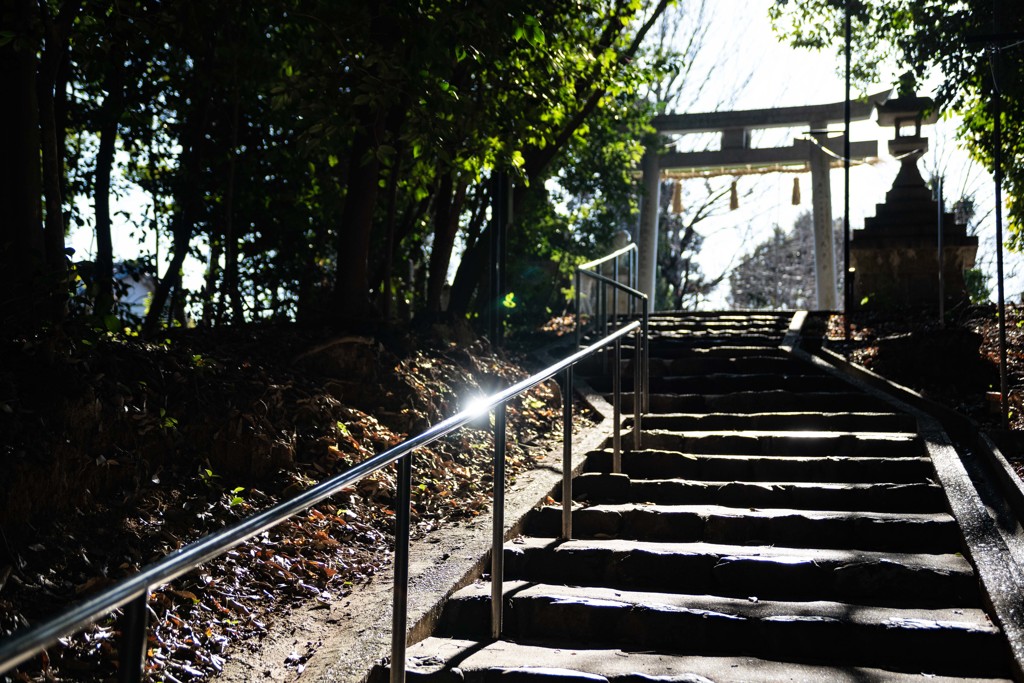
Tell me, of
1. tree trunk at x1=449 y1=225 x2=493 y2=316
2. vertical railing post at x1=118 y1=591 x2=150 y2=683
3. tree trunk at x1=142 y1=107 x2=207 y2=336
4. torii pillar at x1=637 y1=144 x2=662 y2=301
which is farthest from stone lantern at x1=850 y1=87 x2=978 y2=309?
vertical railing post at x1=118 y1=591 x2=150 y2=683

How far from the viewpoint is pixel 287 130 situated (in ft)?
27.4

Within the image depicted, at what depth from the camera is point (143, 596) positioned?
5.14 feet

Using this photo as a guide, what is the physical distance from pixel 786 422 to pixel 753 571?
2730 mm

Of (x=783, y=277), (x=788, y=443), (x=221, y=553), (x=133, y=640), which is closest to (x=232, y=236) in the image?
(x=788, y=443)

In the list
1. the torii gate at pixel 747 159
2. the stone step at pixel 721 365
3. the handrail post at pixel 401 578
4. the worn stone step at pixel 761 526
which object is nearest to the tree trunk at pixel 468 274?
the stone step at pixel 721 365

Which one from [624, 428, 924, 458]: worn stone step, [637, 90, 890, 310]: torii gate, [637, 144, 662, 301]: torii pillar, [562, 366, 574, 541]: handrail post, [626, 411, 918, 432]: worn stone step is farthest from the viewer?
[637, 144, 662, 301]: torii pillar

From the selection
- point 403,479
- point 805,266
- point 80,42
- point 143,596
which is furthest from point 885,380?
point 805,266

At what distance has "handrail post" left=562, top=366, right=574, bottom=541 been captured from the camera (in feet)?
14.6

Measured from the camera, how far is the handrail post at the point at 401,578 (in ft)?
8.97

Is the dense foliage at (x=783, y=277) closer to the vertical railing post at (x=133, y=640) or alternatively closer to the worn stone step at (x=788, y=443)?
the worn stone step at (x=788, y=443)

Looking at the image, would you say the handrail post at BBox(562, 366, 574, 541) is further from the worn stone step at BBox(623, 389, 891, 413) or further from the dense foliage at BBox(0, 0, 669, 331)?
the worn stone step at BBox(623, 389, 891, 413)

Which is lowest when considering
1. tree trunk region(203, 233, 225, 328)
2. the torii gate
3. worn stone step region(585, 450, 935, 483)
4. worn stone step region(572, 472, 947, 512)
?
worn stone step region(572, 472, 947, 512)

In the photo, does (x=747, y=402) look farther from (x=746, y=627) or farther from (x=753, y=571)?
(x=746, y=627)

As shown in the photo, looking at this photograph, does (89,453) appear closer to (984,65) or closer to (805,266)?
(984,65)
